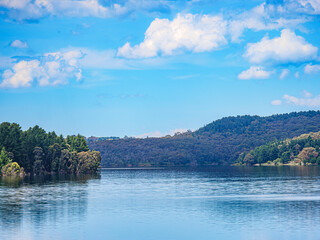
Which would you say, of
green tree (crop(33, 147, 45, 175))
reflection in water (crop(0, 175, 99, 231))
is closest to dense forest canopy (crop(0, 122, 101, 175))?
green tree (crop(33, 147, 45, 175))

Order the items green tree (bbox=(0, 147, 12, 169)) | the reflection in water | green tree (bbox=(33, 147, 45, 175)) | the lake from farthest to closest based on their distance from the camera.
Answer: green tree (bbox=(33, 147, 45, 175)) → green tree (bbox=(0, 147, 12, 169)) → the reflection in water → the lake

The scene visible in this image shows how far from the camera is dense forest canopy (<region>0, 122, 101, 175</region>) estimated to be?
152875 millimetres

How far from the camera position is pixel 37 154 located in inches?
6432

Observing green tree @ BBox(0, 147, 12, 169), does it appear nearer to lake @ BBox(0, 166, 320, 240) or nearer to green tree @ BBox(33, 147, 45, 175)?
green tree @ BBox(33, 147, 45, 175)

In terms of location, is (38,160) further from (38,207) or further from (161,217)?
(161,217)

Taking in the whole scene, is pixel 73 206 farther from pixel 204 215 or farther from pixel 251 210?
pixel 251 210

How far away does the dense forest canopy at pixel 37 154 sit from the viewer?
152875mm

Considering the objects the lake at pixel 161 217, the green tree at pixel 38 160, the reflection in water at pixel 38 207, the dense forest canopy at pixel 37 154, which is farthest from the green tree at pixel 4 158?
the lake at pixel 161 217

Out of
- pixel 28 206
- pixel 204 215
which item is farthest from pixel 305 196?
pixel 28 206

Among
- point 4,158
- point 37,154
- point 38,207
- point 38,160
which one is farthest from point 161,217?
point 38,160

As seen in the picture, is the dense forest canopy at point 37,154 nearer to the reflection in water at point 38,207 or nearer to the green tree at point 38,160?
the green tree at point 38,160

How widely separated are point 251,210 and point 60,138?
460 feet

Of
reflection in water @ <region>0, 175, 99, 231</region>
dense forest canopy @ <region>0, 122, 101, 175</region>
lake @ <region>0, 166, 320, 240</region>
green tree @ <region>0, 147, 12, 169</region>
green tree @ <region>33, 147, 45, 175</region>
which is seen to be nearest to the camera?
lake @ <region>0, 166, 320, 240</region>

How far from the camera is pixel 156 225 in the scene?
49750 mm
